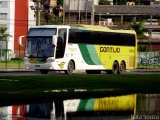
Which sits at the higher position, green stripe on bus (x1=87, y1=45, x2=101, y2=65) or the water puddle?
the water puddle

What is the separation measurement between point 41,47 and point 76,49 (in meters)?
2.82

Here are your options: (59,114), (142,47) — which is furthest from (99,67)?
(142,47)

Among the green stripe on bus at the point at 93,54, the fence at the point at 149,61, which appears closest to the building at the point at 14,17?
the fence at the point at 149,61

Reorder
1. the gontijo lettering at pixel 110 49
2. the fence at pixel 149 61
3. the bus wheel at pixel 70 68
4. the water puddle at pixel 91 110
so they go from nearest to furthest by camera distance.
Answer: the water puddle at pixel 91 110
the bus wheel at pixel 70 68
the gontijo lettering at pixel 110 49
the fence at pixel 149 61

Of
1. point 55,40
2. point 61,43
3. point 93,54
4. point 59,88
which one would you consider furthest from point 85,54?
point 59,88

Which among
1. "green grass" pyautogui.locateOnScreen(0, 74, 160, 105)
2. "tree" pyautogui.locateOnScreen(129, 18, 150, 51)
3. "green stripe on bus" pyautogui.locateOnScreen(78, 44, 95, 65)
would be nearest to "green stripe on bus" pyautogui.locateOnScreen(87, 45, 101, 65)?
"green stripe on bus" pyautogui.locateOnScreen(78, 44, 95, 65)

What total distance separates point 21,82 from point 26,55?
14.4 meters

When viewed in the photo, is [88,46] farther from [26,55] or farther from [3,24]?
[3,24]

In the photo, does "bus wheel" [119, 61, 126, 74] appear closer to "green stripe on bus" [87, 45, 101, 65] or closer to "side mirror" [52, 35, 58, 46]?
"green stripe on bus" [87, 45, 101, 65]

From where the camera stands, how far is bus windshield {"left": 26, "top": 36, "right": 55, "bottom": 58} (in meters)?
40.3

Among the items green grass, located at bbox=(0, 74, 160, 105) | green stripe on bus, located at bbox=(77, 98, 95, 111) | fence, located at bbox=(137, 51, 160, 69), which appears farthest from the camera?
fence, located at bbox=(137, 51, 160, 69)

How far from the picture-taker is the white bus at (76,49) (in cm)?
4047

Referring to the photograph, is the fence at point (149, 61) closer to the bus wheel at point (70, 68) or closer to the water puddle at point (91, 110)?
the bus wheel at point (70, 68)

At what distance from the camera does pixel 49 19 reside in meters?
110
